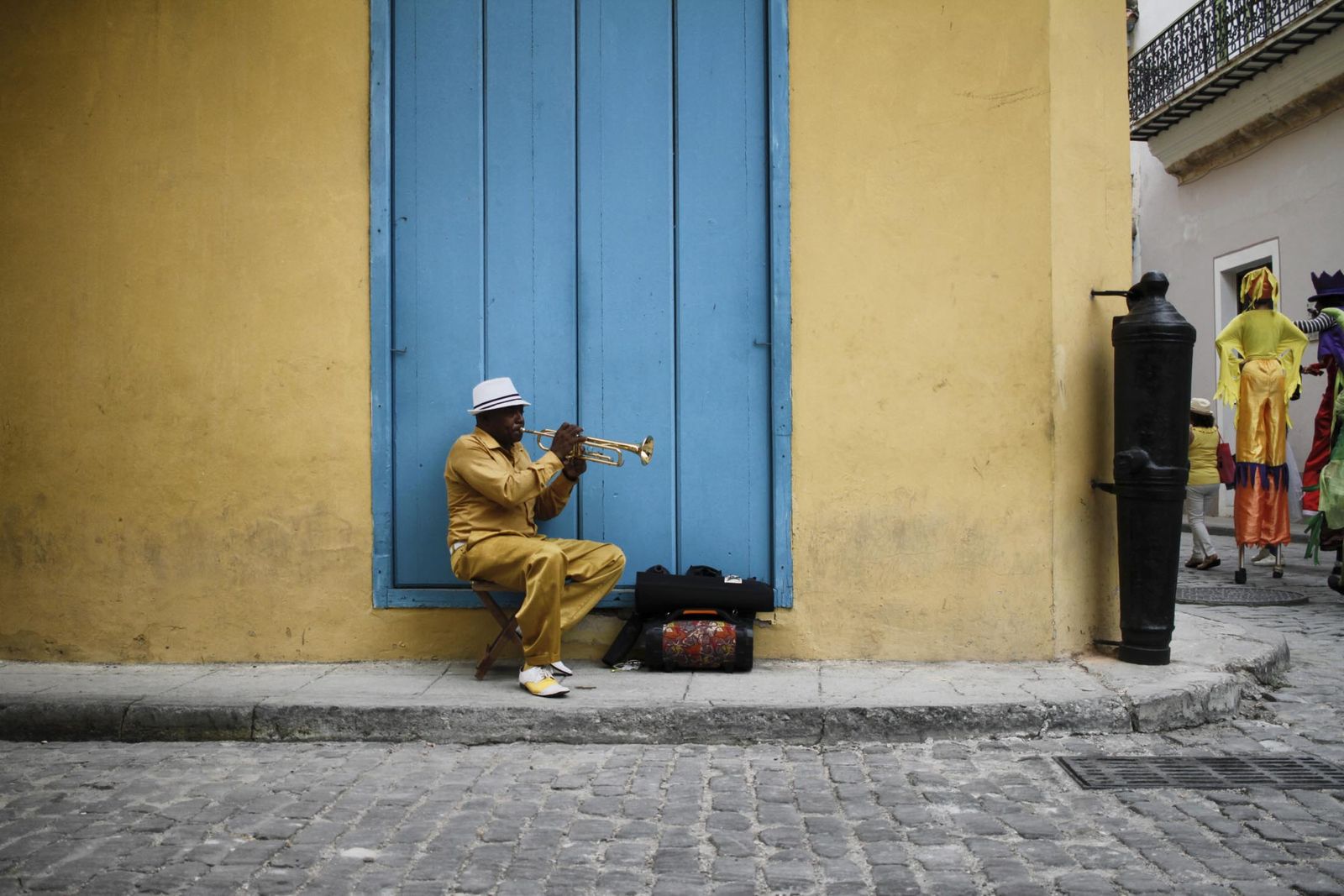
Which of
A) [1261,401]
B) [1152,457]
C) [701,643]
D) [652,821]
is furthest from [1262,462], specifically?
[652,821]

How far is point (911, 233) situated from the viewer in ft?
19.2

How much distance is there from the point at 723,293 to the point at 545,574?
67.2 inches

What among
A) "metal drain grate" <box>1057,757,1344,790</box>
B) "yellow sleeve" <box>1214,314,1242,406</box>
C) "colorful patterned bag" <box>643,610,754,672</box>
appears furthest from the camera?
"yellow sleeve" <box>1214,314,1242,406</box>

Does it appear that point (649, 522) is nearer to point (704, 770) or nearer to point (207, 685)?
point (704, 770)

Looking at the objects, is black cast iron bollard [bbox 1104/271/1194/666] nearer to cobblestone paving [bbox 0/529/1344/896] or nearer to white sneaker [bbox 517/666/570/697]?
cobblestone paving [bbox 0/529/1344/896]

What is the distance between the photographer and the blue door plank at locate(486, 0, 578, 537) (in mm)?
5984

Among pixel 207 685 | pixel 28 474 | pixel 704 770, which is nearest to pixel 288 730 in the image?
pixel 207 685

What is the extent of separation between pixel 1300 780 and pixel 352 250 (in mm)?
4688

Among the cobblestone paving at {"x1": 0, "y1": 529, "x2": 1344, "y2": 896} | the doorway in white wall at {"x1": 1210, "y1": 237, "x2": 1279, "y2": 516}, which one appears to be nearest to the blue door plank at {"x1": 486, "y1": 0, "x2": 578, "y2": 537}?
the cobblestone paving at {"x1": 0, "y1": 529, "x2": 1344, "y2": 896}

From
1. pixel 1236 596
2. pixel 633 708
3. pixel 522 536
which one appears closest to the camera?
pixel 633 708

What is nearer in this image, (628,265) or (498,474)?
(498,474)

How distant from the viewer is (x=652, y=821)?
3.80 meters

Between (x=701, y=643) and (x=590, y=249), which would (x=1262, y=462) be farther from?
(x=590, y=249)

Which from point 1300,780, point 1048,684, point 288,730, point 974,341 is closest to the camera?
point 1300,780
